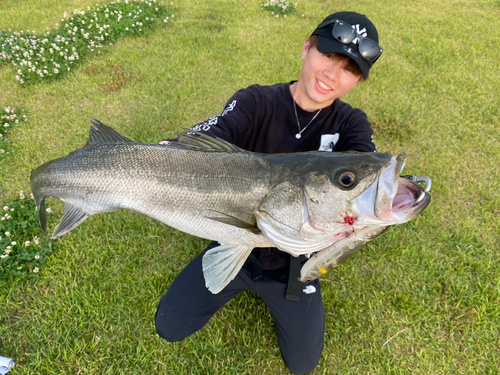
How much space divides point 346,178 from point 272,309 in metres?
1.64

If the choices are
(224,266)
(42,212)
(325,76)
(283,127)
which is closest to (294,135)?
(283,127)

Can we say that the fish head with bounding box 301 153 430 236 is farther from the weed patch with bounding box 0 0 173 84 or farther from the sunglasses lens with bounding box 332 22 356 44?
the weed patch with bounding box 0 0 173 84

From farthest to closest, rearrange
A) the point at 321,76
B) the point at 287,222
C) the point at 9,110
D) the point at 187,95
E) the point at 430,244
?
the point at 187,95 < the point at 9,110 < the point at 430,244 < the point at 321,76 < the point at 287,222

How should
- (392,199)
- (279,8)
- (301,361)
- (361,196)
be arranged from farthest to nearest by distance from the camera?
1. (279,8)
2. (301,361)
3. (361,196)
4. (392,199)

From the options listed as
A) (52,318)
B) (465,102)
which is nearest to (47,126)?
(52,318)

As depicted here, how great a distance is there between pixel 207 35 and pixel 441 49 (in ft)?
18.6

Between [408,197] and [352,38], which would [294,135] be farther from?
[408,197]

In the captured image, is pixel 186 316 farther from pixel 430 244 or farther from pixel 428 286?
pixel 430 244

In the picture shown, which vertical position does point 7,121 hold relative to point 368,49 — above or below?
below

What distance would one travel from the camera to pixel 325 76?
2617mm

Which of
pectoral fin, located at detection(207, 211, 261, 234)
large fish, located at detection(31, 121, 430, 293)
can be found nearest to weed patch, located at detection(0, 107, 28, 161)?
large fish, located at detection(31, 121, 430, 293)

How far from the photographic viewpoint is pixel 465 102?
574 centimetres

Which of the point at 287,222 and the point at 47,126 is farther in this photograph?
the point at 47,126

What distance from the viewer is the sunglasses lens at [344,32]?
8.10 ft
